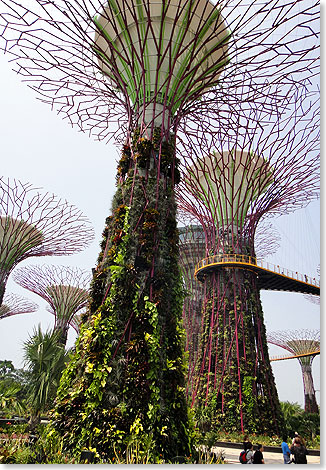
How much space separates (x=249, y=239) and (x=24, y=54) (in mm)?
12303

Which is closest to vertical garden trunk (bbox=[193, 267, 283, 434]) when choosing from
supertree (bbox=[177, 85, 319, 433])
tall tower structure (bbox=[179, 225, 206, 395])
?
supertree (bbox=[177, 85, 319, 433])

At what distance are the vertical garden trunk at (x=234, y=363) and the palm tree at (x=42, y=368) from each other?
6.46m

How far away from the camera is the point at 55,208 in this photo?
16297mm

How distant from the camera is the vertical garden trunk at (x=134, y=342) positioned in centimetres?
540

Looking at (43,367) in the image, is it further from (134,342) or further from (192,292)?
(192,292)

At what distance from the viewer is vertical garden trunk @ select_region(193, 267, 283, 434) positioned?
14.1 metres

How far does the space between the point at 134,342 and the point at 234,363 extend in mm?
10582

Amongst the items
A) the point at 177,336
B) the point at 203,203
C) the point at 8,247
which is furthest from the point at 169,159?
the point at 8,247

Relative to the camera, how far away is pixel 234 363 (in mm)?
15078

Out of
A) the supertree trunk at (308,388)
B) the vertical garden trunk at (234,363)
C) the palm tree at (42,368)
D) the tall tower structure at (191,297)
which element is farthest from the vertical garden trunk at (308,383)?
the palm tree at (42,368)

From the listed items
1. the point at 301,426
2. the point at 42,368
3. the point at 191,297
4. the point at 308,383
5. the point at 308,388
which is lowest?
the point at 308,388

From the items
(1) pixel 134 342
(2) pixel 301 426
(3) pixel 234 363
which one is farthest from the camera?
(2) pixel 301 426

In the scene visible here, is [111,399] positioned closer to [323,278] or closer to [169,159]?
[323,278]

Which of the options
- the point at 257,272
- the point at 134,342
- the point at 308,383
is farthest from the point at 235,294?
the point at 308,383
